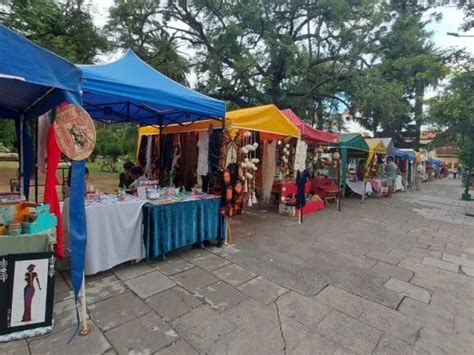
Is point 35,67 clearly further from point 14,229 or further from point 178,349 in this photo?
point 178,349

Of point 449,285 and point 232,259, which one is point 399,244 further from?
point 232,259

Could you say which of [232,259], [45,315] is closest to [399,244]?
[232,259]

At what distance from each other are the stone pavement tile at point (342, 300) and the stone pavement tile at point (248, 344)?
841 millimetres

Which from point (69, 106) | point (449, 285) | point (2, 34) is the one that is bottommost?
point (449, 285)

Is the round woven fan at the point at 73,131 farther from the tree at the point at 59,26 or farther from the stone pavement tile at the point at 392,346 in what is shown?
the tree at the point at 59,26

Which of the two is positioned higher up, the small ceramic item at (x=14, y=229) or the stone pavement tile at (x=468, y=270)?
the small ceramic item at (x=14, y=229)

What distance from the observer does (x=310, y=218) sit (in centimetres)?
685

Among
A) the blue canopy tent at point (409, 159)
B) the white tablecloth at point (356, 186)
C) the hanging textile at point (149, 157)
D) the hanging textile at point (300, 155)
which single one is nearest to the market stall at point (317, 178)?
the hanging textile at point (300, 155)

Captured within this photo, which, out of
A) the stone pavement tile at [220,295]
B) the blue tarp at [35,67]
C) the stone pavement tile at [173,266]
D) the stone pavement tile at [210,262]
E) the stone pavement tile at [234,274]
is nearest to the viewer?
the blue tarp at [35,67]

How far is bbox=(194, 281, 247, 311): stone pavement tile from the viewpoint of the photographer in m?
2.75

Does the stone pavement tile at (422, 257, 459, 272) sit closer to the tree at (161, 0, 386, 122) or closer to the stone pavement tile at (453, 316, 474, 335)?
the stone pavement tile at (453, 316, 474, 335)

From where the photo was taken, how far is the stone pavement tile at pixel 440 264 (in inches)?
161

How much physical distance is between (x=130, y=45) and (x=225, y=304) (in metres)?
13.6

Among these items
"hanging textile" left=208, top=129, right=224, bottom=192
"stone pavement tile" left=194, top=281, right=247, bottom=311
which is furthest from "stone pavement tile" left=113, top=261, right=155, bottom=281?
"hanging textile" left=208, top=129, right=224, bottom=192
